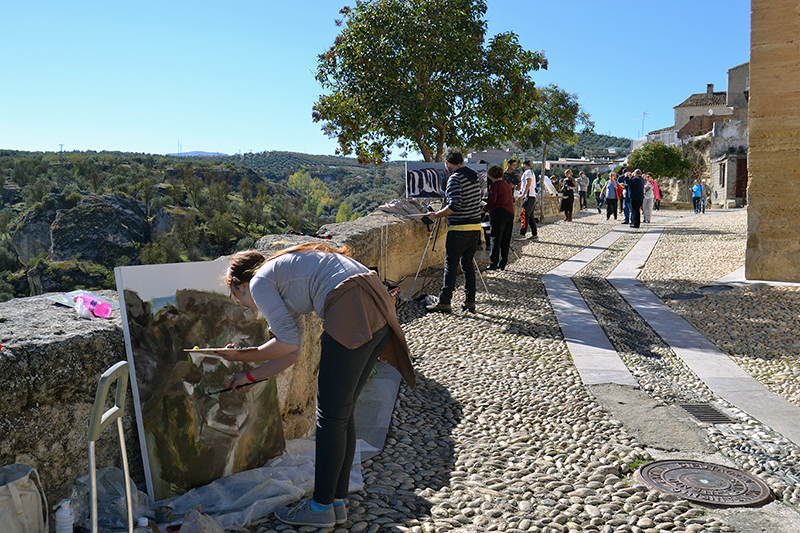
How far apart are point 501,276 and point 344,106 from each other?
16.8 feet

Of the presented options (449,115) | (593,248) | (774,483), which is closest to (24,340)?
(774,483)

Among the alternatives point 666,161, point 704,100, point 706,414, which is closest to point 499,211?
point 706,414

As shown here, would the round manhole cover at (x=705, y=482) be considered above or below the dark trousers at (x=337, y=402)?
below

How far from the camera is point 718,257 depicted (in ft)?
38.8

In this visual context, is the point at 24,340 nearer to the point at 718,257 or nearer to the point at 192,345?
the point at 192,345

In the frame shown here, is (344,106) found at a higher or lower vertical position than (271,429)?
higher

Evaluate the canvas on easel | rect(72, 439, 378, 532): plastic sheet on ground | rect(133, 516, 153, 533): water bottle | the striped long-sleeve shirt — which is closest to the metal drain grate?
rect(72, 439, 378, 532): plastic sheet on ground

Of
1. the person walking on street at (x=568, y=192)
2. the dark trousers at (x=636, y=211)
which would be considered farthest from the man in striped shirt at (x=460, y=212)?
the person walking on street at (x=568, y=192)

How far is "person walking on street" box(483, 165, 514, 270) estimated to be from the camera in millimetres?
9289

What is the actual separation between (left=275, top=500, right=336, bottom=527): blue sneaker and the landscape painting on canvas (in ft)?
1.65

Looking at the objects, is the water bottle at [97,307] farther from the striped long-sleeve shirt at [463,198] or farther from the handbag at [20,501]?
the striped long-sleeve shirt at [463,198]

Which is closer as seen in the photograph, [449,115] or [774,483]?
[774,483]

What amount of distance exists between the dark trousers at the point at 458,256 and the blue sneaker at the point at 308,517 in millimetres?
4632

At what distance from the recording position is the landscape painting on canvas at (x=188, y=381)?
9.71 ft
